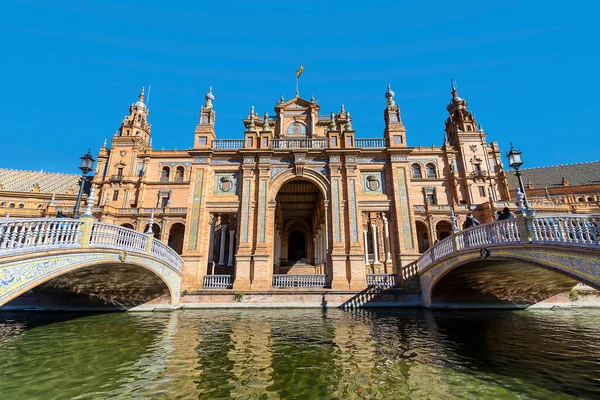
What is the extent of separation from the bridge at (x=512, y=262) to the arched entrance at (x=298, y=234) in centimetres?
1083

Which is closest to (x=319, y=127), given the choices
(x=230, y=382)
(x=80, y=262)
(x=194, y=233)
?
(x=194, y=233)

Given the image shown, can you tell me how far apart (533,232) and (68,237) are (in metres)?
13.6

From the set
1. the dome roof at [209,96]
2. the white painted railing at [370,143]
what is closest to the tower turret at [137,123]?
the dome roof at [209,96]

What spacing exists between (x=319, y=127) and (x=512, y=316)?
2411 centimetres

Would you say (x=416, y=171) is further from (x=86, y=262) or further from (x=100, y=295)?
(x=86, y=262)

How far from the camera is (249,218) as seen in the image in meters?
17.7

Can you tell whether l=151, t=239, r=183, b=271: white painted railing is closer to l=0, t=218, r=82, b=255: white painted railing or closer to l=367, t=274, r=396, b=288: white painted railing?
l=0, t=218, r=82, b=255: white painted railing

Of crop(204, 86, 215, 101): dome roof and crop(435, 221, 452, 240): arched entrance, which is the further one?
crop(435, 221, 452, 240): arched entrance

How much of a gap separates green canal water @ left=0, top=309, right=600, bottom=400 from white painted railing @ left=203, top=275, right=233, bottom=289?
203 inches

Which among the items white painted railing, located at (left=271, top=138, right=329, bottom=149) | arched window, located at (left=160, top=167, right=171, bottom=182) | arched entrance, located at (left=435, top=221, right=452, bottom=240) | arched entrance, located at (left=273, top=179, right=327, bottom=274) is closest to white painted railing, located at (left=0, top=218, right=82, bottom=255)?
white painted railing, located at (left=271, top=138, right=329, bottom=149)

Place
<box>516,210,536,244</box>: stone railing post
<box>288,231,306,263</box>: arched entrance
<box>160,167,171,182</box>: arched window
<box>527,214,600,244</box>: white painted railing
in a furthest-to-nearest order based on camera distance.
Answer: <box>160,167,171,182</box>: arched window < <box>288,231,306,263</box>: arched entrance < <box>516,210,536,244</box>: stone railing post < <box>527,214,600,244</box>: white painted railing

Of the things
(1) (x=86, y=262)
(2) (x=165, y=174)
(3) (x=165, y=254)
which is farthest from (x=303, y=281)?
(2) (x=165, y=174)

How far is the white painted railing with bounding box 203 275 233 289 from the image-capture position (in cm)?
1667

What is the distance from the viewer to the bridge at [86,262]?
6.20m
